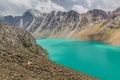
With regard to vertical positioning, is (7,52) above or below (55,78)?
above

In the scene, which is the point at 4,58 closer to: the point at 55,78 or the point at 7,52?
the point at 7,52

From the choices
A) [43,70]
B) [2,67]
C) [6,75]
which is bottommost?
[6,75]

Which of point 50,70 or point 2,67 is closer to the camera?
point 2,67

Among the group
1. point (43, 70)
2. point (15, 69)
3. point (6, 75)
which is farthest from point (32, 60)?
point (6, 75)

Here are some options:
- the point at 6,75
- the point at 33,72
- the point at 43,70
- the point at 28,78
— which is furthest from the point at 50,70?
the point at 6,75

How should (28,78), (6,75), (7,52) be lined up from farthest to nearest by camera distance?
(7,52) → (28,78) → (6,75)

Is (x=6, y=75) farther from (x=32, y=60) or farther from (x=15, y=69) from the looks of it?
(x=32, y=60)

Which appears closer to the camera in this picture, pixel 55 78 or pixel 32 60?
pixel 55 78

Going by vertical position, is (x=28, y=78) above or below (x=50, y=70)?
below

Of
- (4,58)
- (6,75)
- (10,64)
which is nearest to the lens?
(6,75)
